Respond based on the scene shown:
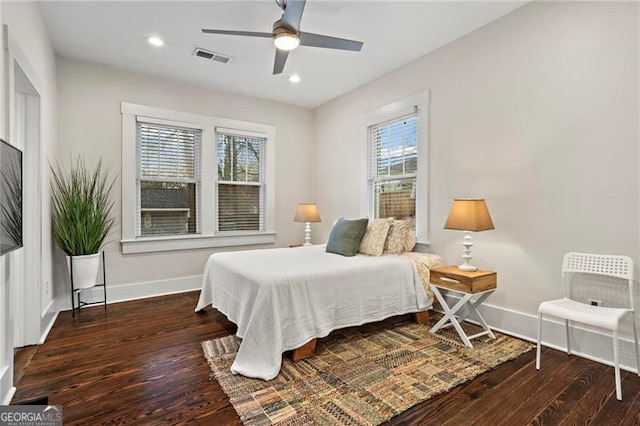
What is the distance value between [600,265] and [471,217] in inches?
35.9

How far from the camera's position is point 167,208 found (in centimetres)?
447

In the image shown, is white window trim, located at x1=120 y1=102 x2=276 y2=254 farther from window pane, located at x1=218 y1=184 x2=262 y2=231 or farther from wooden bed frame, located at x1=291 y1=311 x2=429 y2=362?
wooden bed frame, located at x1=291 y1=311 x2=429 y2=362

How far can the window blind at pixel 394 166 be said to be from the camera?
396 cm

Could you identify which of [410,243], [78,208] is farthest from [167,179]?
[410,243]

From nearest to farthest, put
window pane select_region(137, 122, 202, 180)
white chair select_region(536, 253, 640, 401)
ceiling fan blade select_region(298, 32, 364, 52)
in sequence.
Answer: white chair select_region(536, 253, 640, 401), ceiling fan blade select_region(298, 32, 364, 52), window pane select_region(137, 122, 202, 180)

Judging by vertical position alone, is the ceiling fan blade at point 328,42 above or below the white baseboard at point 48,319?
above

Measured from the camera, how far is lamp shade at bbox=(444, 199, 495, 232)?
2.79m

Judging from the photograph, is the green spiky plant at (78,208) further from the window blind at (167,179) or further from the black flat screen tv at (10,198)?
the black flat screen tv at (10,198)

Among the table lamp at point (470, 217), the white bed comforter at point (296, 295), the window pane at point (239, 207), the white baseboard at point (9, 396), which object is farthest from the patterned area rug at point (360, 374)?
the window pane at point (239, 207)

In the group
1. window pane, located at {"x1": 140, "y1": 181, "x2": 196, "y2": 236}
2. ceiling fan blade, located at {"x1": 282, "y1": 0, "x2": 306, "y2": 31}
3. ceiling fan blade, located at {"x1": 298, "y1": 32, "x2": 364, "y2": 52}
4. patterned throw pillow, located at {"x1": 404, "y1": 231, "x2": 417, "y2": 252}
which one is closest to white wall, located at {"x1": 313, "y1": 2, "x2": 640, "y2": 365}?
patterned throw pillow, located at {"x1": 404, "y1": 231, "x2": 417, "y2": 252}

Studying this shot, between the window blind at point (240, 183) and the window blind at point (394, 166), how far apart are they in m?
1.78

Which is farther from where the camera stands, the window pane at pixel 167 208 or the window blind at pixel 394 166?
the window pane at pixel 167 208

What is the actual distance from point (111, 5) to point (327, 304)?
3070 millimetres

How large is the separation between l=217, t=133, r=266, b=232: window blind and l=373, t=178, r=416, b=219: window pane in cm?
185
